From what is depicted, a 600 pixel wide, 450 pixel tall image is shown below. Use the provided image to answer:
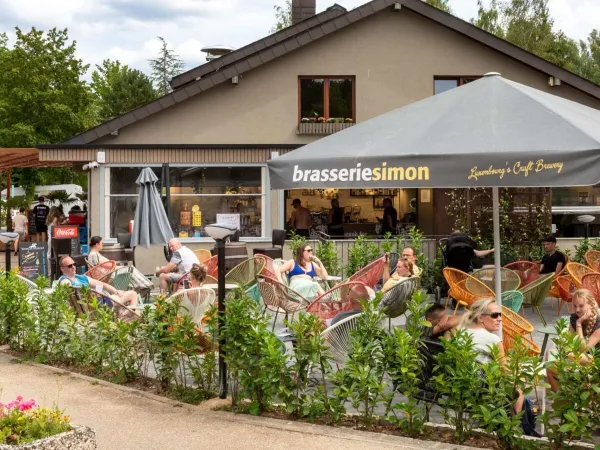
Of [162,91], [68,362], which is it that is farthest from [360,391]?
[162,91]

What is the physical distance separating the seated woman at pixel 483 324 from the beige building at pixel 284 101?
11.7 meters

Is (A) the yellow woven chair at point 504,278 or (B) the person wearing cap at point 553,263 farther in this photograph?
(B) the person wearing cap at point 553,263

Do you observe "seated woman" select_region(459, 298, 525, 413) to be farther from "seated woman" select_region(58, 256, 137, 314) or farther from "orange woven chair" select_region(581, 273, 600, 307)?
"seated woman" select_region(58, 256, 137, 314)

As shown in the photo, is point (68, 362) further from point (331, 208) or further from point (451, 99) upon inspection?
point (331, 208)

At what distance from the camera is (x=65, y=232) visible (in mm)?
17219

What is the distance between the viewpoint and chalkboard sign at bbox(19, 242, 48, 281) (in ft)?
54.9

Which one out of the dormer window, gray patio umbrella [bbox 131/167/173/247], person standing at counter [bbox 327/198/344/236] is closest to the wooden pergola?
the dormer window

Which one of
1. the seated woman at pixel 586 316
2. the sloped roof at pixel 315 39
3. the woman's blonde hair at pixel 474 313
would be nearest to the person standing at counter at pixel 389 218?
the sloped roof at pixel 315 39

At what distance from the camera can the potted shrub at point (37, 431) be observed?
16.8 ft

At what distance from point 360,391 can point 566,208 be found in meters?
14.1

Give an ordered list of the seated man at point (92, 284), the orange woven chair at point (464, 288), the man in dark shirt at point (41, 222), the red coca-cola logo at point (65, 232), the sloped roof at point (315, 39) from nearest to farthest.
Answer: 1. the seated man at point (92, 284)
2. the orange woven chair at point (464, 288)
3. the red coca-cola logo at point (65, 232)
4. the sloped roof at point (315, 39)
5. the man in dark shirt at point (41, 222)

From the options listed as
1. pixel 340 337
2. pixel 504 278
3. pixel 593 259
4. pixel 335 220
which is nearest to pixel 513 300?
pixel 504 278

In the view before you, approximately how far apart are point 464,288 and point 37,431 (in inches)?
249

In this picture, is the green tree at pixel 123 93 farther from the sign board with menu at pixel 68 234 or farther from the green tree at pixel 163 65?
the sign board with menu at pixel 68 234
